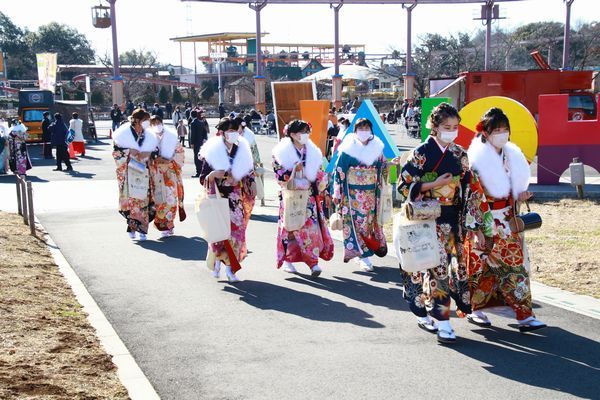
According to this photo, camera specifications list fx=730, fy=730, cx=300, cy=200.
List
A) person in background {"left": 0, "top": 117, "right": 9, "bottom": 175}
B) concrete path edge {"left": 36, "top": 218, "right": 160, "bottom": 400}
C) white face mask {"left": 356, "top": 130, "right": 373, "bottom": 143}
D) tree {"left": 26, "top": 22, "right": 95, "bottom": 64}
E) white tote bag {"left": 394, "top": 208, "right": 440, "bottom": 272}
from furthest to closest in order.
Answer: tree {"left": 26, "top": 22, "right": 95, "bottom": 64} → person in background {"left": 0, "top": 117, "right": 9, "bottom": 175} → white face mask {"left": 356, "top": 130, "right": 373, "bottom": 143} → white tote bag {"left": 394, "top": 208, "right": 440, "bottom": 272} → concrete path edge {"left": 36, "top": 218, "right": 160, "bottom": 400}

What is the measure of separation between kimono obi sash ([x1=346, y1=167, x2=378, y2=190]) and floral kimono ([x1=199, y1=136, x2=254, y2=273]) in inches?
45.2


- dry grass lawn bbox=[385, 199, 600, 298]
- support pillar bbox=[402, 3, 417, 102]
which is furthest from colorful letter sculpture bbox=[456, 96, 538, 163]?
support pillar bbox=[402, 3, 417, 102]

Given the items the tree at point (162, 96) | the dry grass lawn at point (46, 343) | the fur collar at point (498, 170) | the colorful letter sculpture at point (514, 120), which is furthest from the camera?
the tree at point (162, 96)

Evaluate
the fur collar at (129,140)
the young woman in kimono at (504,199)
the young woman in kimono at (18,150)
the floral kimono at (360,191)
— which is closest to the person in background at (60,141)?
the young woman in kimono at (18,150)

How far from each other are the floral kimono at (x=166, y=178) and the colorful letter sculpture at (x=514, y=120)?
16.8 feet

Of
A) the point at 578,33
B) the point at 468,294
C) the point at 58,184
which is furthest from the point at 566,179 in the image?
the point at 578,33

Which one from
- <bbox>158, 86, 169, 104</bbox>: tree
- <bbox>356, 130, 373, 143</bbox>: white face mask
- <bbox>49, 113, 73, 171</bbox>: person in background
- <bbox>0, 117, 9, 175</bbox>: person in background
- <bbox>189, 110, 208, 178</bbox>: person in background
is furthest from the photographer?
<bbox>158, 86, 169, 104</bbox>: tree

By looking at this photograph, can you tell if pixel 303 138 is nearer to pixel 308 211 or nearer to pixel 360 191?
pixel 308 211

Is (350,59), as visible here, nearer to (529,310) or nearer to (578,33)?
(578,33)

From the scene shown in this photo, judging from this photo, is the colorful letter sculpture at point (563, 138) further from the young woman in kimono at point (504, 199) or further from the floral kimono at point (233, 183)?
the young woman in kimono at point (504, 199)

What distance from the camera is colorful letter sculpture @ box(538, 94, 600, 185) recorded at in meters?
14.2

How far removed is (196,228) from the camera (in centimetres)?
1170

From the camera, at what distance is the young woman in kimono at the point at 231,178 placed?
769 cm

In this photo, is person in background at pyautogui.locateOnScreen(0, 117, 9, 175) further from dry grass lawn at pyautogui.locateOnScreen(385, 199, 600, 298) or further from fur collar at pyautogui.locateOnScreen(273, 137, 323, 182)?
fur collar at pyautogui.locateOnScreen(273, 137, 323, 182)
